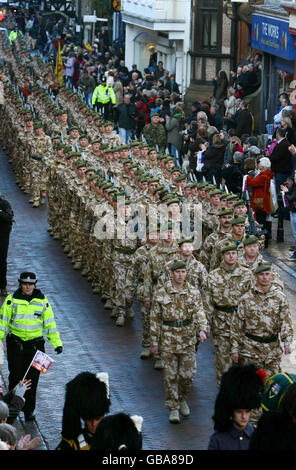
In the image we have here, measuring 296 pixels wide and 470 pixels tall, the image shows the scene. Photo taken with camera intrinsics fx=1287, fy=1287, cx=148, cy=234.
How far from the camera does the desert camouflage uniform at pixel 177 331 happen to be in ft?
46.9

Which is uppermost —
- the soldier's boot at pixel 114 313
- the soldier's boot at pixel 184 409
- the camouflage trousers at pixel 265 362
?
the camouflage trousers at pixel 265 362

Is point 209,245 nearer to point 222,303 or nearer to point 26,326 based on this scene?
point 222,303

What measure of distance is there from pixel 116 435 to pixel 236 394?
49.8 inches

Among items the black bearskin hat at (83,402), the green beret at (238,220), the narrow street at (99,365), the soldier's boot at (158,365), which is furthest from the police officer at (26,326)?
the black bearskin hat at (83,402)

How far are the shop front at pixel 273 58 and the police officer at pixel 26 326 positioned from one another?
1822 cm

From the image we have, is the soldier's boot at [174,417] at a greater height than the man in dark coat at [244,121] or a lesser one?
lesser

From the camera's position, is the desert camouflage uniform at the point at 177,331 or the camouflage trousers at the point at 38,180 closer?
the desert camouflage uniform at the point at 177,331

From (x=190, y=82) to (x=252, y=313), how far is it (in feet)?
98.8

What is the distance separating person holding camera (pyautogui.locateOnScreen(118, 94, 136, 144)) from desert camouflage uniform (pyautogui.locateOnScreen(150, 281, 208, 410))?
2066cm

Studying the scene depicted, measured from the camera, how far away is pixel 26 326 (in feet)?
46.0

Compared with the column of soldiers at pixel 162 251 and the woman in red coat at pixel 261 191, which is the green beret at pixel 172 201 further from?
the woman in red coat at pixel 261 191

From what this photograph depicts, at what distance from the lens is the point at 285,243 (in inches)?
939

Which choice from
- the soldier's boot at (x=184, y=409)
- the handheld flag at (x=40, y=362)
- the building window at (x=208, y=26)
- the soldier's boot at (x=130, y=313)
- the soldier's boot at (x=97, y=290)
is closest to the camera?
the handheld flag at (x=40, y=362)

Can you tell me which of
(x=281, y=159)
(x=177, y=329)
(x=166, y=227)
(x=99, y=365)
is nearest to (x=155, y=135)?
(x=281, y=159)
